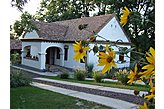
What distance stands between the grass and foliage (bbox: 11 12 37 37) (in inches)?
27.2

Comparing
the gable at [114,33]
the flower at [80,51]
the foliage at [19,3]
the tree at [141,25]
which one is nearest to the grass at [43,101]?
the gable at [114,33]

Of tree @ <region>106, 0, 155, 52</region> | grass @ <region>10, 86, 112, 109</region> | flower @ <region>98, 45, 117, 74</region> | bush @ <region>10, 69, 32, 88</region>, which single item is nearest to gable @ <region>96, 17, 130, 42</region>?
tree @ <region>106, 0, 155, 52</region>

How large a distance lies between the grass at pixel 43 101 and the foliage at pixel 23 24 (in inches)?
27.2

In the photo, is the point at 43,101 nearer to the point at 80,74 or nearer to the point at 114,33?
the point at 80,74

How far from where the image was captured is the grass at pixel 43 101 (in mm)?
2059

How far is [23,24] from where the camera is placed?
5.75 ft

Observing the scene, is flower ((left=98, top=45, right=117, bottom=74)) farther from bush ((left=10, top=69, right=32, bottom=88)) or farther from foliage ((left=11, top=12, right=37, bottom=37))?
bush ((left=10, top=69, right=32, bottom=88))

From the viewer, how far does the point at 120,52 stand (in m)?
0.35

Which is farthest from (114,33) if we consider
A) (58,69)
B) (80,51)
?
(80,51)

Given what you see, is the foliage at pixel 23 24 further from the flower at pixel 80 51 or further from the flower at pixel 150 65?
the flower at pixel 150 65

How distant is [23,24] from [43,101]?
2.74 feet
